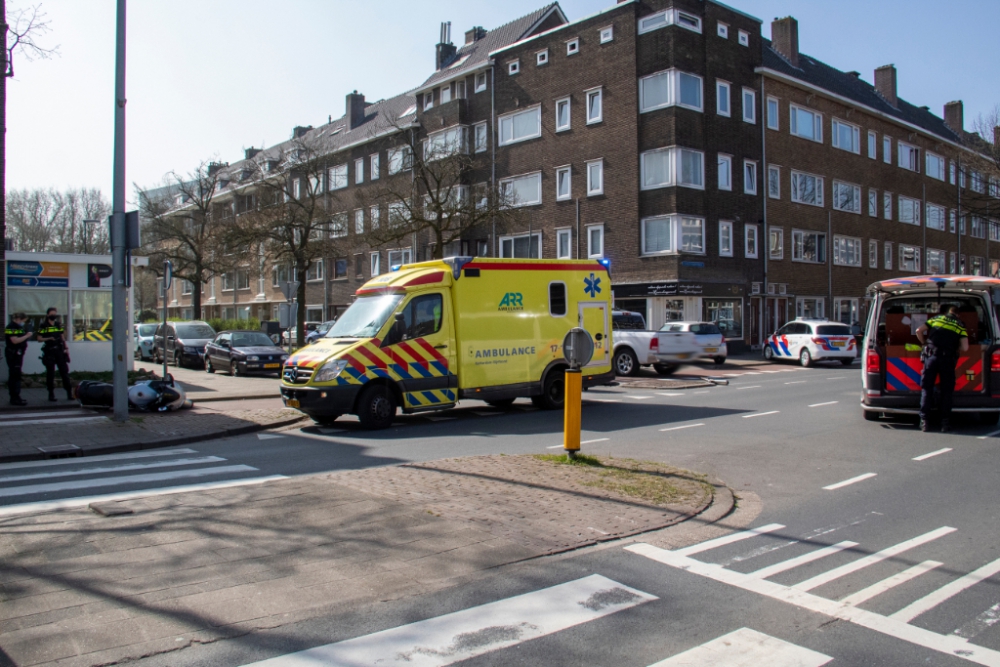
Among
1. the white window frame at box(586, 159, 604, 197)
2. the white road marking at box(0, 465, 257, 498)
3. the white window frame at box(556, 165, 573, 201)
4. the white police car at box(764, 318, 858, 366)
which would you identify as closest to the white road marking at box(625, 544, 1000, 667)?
the white road marking at box(0, 465, 257, 498)

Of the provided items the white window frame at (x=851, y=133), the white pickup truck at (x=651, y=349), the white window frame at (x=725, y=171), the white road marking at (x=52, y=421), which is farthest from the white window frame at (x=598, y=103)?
the white road marking at (x=52, y=421)

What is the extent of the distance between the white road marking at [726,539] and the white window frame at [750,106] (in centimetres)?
3233

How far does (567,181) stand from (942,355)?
2610 centimetres

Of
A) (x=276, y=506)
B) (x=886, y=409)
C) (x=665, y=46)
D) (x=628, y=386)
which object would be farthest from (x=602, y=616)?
(x=665, y=46)

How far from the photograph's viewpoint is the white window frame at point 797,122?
124 feet

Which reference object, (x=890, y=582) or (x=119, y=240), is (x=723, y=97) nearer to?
(x=119, y=240)

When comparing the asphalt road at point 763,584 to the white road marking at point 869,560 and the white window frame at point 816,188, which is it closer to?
the white road marking at point 869,560

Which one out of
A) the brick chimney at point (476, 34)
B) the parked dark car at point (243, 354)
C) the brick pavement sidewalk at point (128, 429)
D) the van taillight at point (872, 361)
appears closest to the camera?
the brick pavement sidewalk at point (128, 429)

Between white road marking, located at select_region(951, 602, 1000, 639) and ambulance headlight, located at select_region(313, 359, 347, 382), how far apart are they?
29.9ft

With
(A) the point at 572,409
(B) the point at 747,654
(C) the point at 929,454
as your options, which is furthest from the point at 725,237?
(B) the point at 747,654

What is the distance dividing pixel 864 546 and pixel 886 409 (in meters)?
6.87

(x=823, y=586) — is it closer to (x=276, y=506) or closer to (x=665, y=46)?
(x=276, y=506)

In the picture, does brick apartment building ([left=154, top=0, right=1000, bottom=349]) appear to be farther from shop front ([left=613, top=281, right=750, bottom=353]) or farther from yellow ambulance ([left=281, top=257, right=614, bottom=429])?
yellow ambulance ([left=281, top=257, right=614, bottom=429])

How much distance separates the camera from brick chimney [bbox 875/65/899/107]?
4975cm
